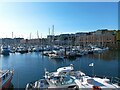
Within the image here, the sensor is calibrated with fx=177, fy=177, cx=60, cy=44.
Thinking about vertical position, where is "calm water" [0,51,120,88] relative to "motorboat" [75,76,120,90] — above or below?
below

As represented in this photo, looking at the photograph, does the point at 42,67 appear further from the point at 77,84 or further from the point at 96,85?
the point at 96,85

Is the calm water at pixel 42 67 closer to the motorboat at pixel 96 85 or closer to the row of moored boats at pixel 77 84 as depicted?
the row of moored boats at pixel 77 84

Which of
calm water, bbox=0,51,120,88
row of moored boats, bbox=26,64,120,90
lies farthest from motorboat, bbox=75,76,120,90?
calm water, bbox=0,51,120,88

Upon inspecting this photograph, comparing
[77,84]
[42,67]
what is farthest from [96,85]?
[42,67]

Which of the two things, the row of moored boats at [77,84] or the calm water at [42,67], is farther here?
the calm water at [42,67]

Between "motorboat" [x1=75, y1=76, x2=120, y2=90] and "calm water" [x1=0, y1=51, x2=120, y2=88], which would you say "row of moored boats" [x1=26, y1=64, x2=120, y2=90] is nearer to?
"motorboat" [x1=75, y1=76, x2=120, y2=90]

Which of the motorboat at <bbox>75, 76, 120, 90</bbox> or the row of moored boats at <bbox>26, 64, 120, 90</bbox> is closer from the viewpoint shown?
the motorboat at <bbox>75, 76, 120, 90</bbox>

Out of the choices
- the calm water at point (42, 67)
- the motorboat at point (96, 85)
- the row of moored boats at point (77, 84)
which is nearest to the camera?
the motorboat at point (96, 85)

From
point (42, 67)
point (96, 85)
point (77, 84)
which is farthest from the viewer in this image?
point (42, 67)

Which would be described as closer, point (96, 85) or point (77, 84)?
point (96, 85)

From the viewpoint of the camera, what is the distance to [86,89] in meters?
5.81

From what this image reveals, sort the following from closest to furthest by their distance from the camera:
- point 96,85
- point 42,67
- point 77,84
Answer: point 96,85, point 77,84, point 42,67

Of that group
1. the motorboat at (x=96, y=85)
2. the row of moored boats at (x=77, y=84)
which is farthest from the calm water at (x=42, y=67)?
the motorboat at (x=96, y=85)

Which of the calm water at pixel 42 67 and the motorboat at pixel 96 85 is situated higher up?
the motorboat at pixel 96 85
